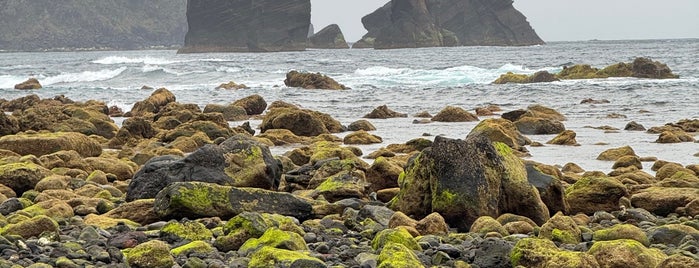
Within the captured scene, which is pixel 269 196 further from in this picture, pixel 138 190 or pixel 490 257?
pixel 490 257

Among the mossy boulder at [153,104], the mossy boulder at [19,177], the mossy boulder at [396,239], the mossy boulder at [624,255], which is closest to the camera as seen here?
the mossy boulder at [624,255]

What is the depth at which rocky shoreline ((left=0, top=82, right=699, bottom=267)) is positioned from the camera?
227 inches

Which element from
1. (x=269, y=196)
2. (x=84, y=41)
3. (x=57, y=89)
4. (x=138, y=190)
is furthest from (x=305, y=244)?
(x=84, y=41)

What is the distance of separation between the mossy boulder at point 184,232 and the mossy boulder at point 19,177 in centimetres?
329

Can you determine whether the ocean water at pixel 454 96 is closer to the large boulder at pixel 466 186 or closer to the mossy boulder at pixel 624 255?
the large boulder at pixel 466 186

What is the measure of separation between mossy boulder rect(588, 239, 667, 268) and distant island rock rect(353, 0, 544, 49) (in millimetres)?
128304

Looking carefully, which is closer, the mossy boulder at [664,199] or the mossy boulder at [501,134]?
the mossy boulder at [664,199]

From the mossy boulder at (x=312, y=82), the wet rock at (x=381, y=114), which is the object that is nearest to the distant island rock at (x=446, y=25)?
the mossy boulder at (x=312, y=82)

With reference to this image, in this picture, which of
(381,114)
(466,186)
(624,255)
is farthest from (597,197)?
(381,114)

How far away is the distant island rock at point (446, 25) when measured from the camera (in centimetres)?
13600

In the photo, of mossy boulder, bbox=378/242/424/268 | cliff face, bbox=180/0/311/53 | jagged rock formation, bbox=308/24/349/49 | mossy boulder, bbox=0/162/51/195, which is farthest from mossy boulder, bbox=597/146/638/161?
jagged rock formation, bbox=308/24/349/49

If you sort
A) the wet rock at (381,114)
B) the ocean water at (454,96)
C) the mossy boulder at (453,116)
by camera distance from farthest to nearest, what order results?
the wet rock at (381,114) < the mossy boulder at (453,116) < the ocean water at (454,96)

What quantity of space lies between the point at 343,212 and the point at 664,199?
3149mm

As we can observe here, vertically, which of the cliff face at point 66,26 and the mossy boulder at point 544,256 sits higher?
the mossy boulder at point 544,256
